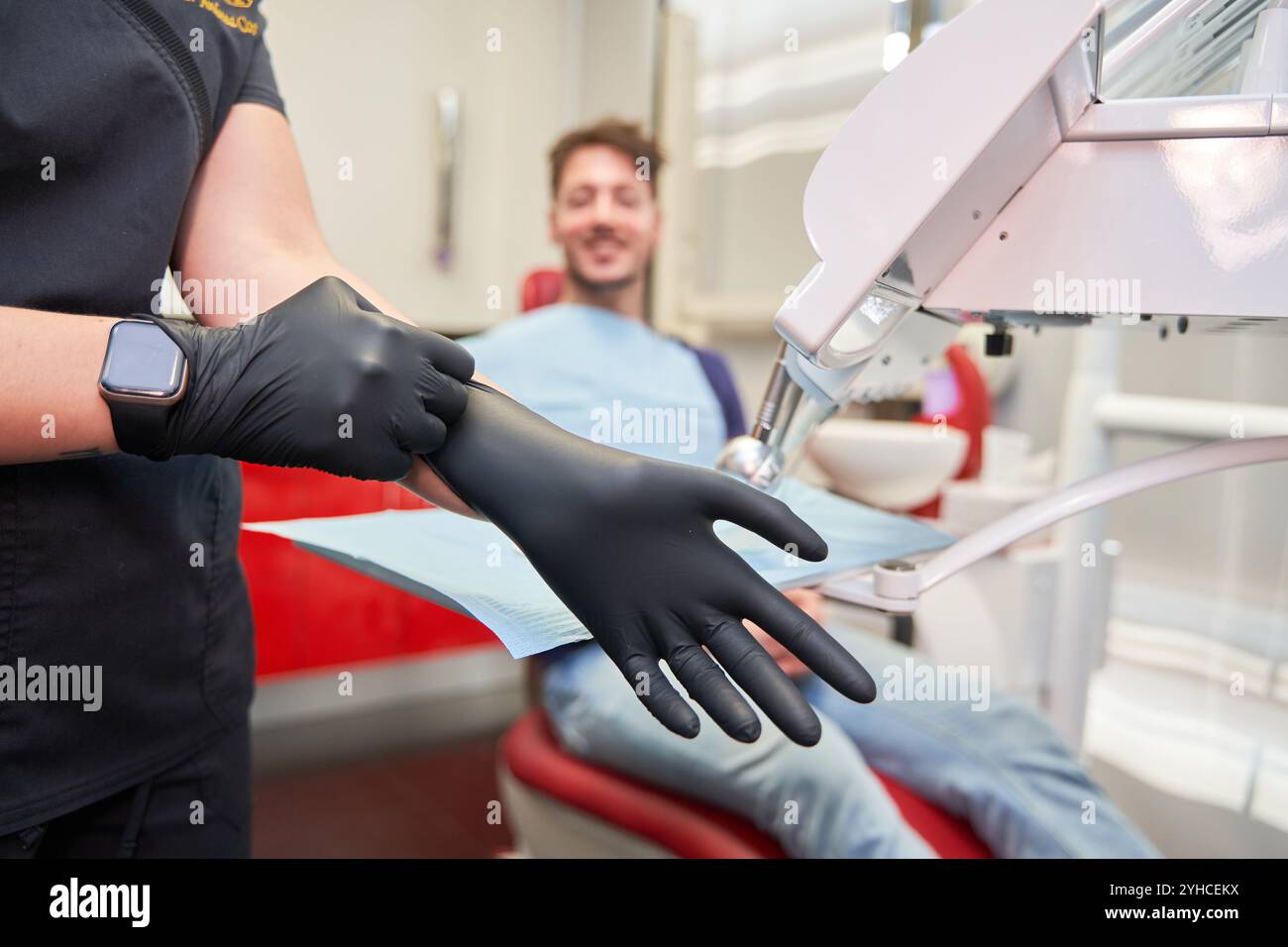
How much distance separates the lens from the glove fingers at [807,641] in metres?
0.44

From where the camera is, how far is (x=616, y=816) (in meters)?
1.09

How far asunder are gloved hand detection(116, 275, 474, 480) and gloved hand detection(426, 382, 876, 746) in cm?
4

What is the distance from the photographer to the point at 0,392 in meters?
0.41

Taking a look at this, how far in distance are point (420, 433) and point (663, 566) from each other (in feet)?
0.45

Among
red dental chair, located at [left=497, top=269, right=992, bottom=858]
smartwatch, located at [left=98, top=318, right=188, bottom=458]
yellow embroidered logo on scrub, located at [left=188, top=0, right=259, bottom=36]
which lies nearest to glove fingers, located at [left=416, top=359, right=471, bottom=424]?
smartwatch, located at [left=98, top=318, right=188, bottom=458]

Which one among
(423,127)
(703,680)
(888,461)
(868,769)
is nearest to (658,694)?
(703,680)

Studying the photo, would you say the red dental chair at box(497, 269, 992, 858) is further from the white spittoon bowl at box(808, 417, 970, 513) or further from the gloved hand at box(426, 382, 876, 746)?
the gloved hand at box(426, 382, 876, 746)

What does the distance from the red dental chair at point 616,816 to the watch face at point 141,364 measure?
2.58 ft

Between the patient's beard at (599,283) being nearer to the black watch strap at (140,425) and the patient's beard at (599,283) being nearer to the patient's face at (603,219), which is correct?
the patient's face at (603,219)

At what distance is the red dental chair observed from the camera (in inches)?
39.1

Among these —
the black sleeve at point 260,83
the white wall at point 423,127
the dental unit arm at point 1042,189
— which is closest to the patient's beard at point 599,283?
the white wall at point 423,127
